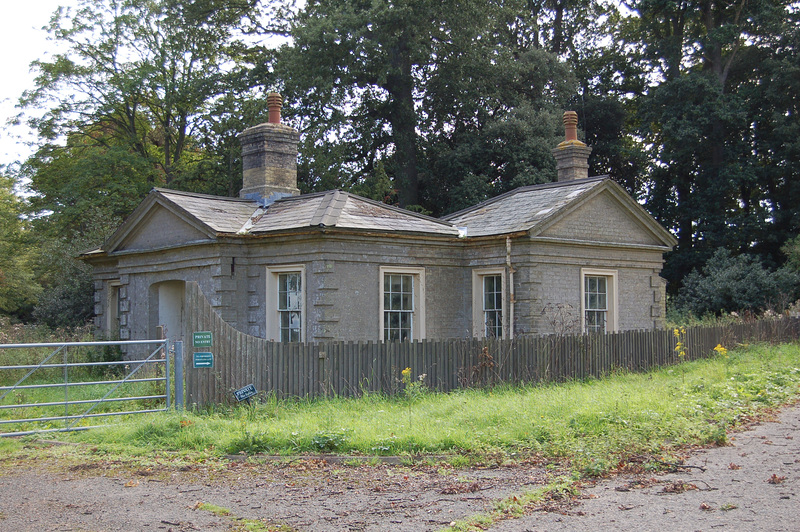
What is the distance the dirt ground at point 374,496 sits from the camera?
7.00 m

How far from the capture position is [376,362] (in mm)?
13281

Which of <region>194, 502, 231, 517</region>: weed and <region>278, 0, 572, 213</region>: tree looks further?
<region>278, 0, 572, 213</region>: tree

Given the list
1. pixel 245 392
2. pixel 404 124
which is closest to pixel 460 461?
pixel 245 392

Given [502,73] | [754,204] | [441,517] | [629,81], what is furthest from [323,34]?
[441,517]

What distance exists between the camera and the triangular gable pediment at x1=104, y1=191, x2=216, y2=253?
18.4 m

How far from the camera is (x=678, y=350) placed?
691 inches

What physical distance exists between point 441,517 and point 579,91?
121ft

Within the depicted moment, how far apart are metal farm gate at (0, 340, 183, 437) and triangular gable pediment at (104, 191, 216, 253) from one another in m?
2.75

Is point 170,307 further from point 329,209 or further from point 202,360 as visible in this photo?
point 202,360

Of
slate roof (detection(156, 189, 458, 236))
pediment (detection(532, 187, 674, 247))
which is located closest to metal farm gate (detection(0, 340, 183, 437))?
slate roof (detection(156, 189, 458, 236))

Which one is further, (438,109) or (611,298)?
(438,109)

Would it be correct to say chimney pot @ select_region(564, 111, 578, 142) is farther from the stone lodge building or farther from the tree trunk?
the tree trunk

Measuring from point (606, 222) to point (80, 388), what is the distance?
1350 cm

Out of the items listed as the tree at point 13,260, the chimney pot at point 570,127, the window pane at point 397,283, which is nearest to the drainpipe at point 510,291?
the window pane at point 397,283
